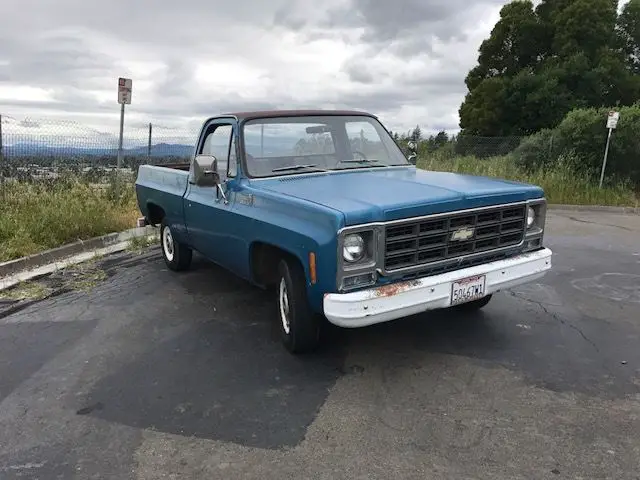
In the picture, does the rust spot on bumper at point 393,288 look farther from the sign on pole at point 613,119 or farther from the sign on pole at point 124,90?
the sign on pole at point 613,119

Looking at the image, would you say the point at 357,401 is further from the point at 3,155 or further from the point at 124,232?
the point at 3,155

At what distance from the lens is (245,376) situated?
13.8ft

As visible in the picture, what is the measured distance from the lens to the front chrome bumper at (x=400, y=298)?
3711 mm

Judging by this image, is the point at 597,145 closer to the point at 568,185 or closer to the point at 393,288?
the point at 568,185

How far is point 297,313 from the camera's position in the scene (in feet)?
14.0

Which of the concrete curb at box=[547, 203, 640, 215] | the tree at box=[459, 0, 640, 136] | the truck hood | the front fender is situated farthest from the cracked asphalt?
the tree at box=[459, 0, 640, 136]

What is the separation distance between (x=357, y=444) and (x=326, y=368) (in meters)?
1.06

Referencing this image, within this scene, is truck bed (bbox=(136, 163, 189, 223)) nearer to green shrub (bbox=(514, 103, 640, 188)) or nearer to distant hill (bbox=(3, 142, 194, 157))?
distant hill (bbox=(3, 142, 194, 157))

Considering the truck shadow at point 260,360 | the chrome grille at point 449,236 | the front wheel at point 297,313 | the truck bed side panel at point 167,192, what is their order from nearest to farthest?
1. the truck shadow at point 260,360
2. the chrome grille at point 449,236
3. the front wheel at point 297,313
4. the truck bed side panel at point 167,192

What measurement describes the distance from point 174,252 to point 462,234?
4.00 metres

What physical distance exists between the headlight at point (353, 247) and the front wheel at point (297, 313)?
559 millimetres

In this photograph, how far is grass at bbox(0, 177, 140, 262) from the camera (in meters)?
7.98

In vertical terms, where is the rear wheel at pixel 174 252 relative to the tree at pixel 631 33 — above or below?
below

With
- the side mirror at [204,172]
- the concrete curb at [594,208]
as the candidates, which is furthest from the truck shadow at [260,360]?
the concrete curb at [594,208]
